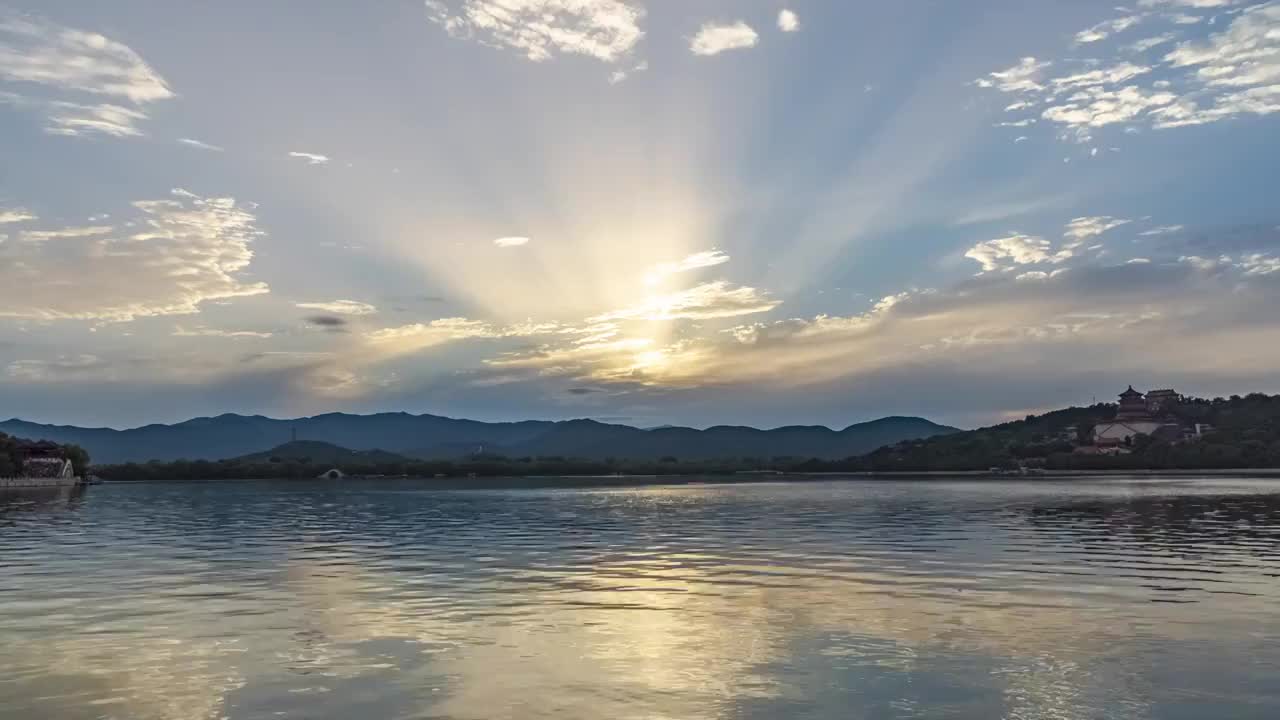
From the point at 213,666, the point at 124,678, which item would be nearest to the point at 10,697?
the point at 124,678

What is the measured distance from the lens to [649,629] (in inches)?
1103

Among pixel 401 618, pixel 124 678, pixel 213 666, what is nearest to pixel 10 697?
pixel 124 678

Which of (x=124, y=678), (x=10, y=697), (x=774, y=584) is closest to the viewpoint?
(x=10, y=697)

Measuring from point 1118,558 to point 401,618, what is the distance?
121 ft

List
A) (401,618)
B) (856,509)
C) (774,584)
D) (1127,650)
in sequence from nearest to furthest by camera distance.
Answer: (1127,650), (401,618), (774,584), (856,509)

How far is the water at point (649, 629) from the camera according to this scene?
19.3 meters

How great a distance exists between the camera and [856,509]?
105m

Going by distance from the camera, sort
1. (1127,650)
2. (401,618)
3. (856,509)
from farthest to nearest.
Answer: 1. (856,509)
2. (401,618)
3. (1127,650)

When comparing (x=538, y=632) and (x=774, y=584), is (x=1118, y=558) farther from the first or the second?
(x=538, y=632)

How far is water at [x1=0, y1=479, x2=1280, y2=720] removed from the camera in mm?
19297

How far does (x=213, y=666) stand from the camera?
2280 cm

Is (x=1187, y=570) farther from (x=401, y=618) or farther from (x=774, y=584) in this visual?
(x=401, y=618)

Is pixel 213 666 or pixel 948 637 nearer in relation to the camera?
pixel 213 666

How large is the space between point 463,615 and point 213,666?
918 cm
